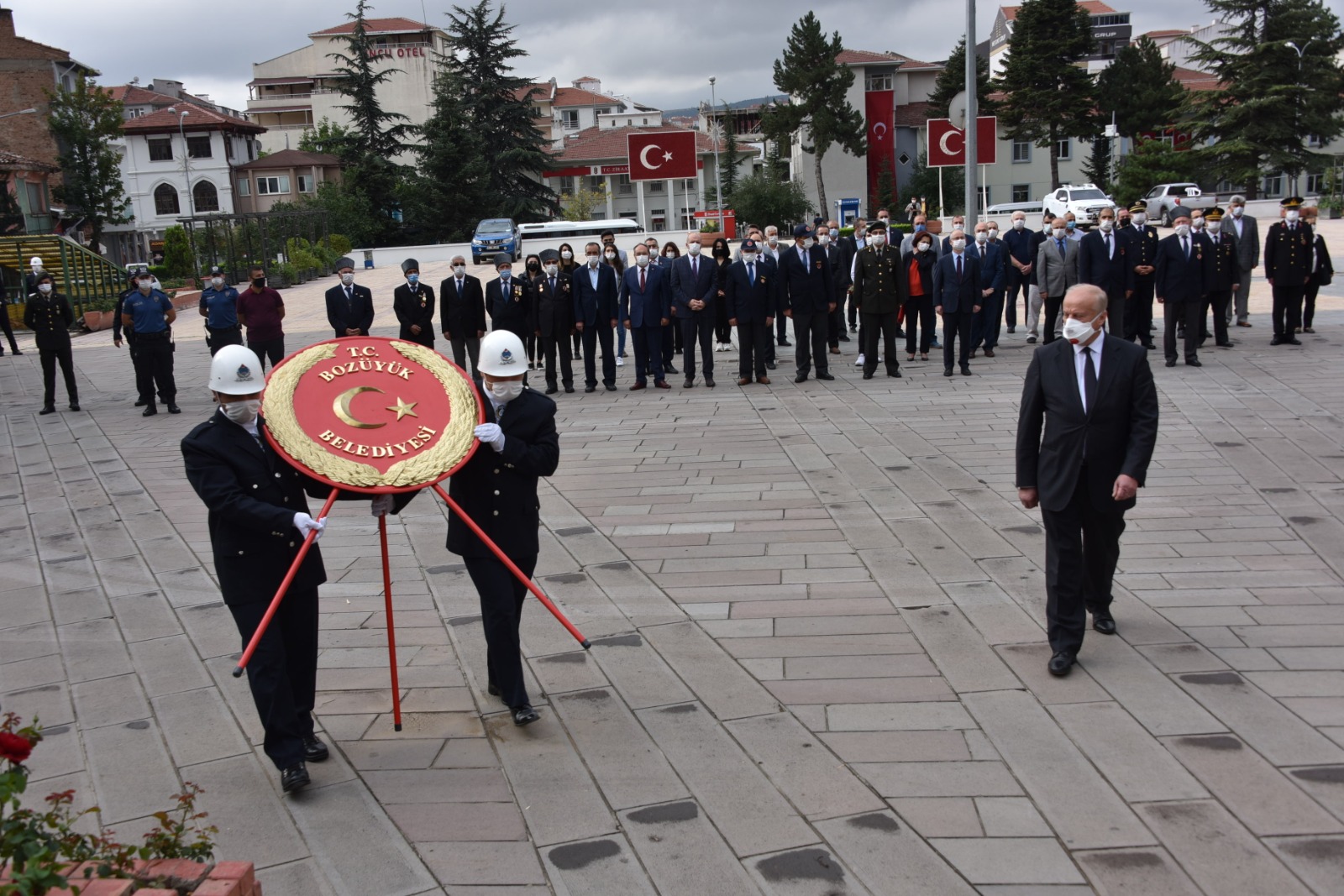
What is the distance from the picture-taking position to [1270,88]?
175 ft

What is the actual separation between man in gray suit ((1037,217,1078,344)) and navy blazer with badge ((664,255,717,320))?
4803 mm

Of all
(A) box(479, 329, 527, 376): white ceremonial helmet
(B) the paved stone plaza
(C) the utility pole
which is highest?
(C) the utility pole

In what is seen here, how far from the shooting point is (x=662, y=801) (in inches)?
183

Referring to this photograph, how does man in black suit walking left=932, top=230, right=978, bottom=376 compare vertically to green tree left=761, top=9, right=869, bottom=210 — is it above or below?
below

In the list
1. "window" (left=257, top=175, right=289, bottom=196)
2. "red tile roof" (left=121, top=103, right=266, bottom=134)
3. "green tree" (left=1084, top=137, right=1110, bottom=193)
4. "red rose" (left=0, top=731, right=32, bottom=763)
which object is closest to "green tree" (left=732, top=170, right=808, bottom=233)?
"green tree" (left=1084, top=137, right=1110, bottom=193)

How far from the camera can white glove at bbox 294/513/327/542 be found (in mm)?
4629

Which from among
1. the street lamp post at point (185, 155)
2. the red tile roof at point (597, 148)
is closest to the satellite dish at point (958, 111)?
the red tile roof at point (597, 148)

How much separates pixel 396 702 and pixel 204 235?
3761cm

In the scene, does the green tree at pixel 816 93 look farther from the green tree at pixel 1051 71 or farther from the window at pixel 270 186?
the window at pixel 270 186

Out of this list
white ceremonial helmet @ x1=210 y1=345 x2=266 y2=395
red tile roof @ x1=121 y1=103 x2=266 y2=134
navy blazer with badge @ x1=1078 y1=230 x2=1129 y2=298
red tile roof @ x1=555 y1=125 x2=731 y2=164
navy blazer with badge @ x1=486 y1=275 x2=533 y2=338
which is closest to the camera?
white ceremonial helmet @ x1=210 y1=345 x2=266 y2=395

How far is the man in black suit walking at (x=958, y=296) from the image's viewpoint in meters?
15.0

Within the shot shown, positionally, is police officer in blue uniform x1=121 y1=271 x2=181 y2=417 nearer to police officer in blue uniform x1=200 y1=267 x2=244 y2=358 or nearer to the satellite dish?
police officer in blue uniform x1=200 y1=267 x2=244 y2=358

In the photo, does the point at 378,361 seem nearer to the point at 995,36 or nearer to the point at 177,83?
the point at 995,36

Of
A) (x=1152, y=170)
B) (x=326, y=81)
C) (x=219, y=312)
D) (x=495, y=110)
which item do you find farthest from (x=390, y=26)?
(x=219, y=312)
